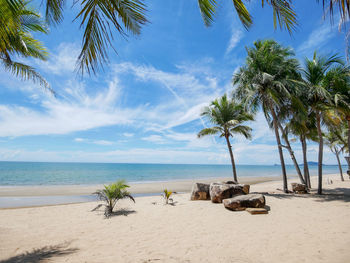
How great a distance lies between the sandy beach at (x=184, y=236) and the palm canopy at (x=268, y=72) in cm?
621

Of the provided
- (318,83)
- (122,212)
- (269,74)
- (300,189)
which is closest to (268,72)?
(269,74)

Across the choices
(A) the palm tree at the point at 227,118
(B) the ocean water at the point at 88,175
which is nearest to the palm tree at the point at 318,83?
(A) the palm tree at the point at 227,118

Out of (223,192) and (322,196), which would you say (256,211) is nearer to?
(223,192)

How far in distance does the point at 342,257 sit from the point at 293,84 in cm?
900

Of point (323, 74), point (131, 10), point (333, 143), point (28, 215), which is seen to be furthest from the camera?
point (333, 143)

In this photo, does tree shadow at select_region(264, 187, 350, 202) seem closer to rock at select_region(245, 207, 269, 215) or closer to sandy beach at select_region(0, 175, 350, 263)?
sandy beach at select_region(0, 175, 350, 263)

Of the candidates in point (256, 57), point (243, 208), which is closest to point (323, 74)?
point (256, 57)

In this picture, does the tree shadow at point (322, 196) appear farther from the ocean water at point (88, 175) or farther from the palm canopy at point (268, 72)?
the ocean water at point (88, 175)

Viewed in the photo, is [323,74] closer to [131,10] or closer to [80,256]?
[131,10]

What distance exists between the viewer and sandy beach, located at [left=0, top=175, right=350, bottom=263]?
359cm

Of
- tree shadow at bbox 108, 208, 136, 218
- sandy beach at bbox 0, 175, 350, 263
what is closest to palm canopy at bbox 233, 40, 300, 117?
sandy beach at bbox 0, 175, 350, 263

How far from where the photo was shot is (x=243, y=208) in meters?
6.57

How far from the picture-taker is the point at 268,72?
10.6m

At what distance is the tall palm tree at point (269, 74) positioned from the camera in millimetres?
10320
